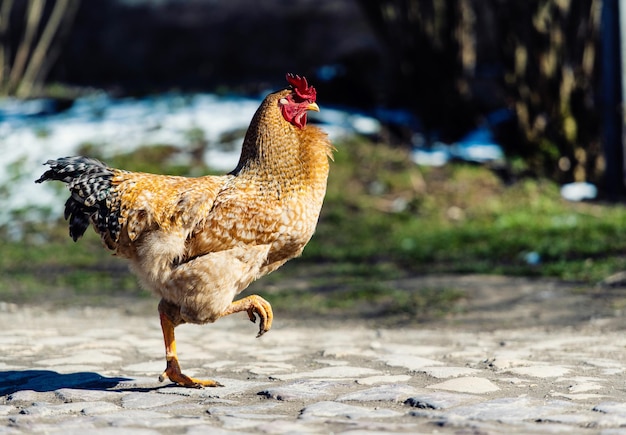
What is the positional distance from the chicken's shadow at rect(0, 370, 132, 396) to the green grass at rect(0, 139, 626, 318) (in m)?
3.03

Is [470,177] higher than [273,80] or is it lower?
lower

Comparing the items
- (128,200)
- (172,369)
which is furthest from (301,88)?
(172,369)

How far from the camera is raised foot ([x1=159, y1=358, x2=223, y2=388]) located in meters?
5.18

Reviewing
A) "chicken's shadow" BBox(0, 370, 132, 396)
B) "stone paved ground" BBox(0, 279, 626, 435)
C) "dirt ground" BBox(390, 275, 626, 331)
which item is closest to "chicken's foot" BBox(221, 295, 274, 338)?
"stone paved ground" BBox(0, 279, 626, 435)

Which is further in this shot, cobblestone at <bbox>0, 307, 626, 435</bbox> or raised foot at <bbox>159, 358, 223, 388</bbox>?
raised foot at <bbox>159, 358, 223, 388</bbox>

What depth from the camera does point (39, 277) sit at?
400 inches

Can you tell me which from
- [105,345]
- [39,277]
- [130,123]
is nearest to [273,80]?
[130,123]

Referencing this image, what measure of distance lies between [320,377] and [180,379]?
799mm

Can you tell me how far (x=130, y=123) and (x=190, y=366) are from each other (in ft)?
32.3

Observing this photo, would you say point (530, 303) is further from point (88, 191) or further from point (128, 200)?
Answer: point (88, 191)

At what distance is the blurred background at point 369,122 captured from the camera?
10102 millimetres

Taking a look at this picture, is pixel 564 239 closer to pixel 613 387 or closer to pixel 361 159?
pixel 361 159

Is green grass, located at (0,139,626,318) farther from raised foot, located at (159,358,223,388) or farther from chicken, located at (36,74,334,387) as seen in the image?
raised foot, located at (159,358,223,388)

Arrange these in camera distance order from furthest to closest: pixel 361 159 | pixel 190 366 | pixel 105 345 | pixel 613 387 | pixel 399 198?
pixel 361 159 → pixel 399 198 → pixel 105 345 → pixel 190 366 → pixel 613 387
